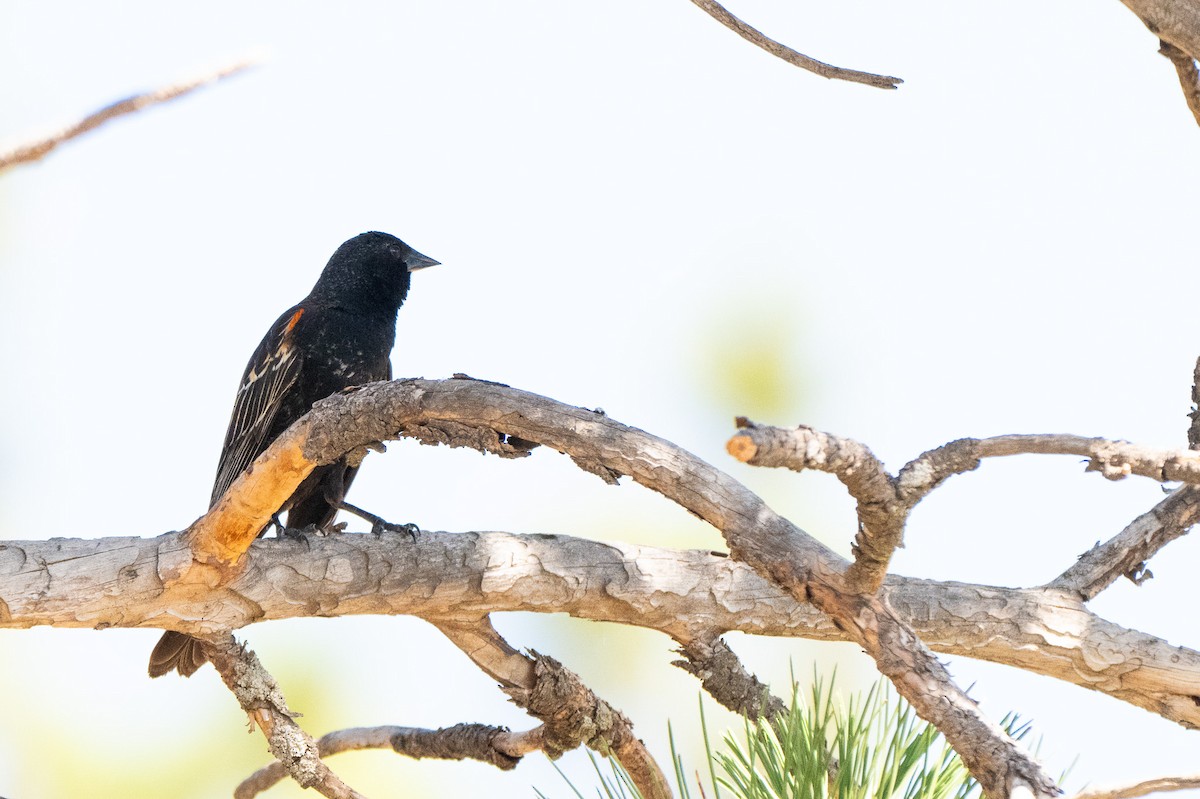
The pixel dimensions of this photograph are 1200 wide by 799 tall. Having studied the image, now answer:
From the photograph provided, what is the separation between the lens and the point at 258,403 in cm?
366

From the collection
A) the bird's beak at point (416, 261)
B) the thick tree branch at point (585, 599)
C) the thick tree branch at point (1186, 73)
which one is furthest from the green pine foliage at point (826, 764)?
the bird's beak at point (416, 261)

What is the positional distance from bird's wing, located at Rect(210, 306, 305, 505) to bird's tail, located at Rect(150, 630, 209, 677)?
59 cm

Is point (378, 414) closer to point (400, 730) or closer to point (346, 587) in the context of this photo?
point (346, 587)

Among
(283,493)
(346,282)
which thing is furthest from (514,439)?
(346,282)

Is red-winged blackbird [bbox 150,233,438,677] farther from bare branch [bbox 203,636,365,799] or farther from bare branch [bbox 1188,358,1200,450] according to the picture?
bare branch [bbox 1188,358,1200,450]

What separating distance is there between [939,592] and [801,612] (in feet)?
1.20

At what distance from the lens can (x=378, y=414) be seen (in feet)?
7.62

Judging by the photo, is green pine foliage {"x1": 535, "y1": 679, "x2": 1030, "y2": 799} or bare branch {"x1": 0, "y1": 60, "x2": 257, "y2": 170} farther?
green pine foliage {"x1": 535, "y1": 679, "x2": 1030, "y2": 799}

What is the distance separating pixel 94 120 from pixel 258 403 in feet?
9.13

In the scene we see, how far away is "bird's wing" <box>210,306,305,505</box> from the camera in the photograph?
11.7 feet

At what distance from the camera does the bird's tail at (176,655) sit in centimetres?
302

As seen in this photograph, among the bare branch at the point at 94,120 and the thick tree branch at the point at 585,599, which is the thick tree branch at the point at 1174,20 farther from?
the bare branch at the point at 94,120

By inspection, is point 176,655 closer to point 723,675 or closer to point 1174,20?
point 723,675

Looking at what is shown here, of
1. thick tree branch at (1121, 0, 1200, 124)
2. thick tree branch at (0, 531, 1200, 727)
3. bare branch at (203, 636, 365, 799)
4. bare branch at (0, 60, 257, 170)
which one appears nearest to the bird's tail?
bare branch at (203, 636, 365, 799)
